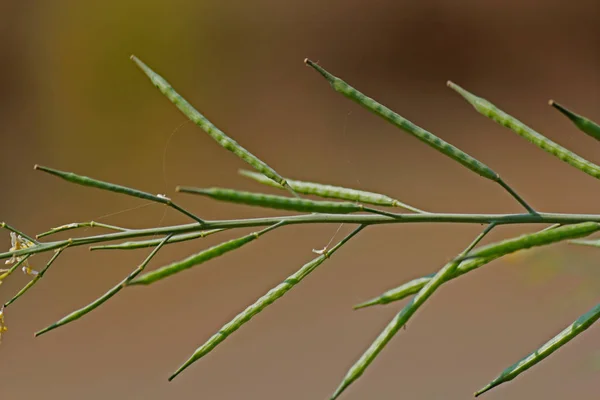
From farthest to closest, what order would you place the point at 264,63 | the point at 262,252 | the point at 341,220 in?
the point at 262,252
the point at 264,63
the point at 341,220

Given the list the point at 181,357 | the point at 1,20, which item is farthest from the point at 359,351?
the point at 1,20

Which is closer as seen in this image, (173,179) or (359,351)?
(359,351)

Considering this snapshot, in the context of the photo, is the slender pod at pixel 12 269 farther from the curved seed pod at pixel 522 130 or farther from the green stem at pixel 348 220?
the curved seed pod at pixel 522 130

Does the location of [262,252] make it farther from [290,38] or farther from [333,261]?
[290,38]

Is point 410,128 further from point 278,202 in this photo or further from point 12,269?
point 12,269

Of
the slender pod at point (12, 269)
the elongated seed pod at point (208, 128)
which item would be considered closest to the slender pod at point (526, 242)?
the elongated seed pod at point (208, 128)

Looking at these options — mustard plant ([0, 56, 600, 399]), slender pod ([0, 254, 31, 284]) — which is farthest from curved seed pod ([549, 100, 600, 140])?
slender pod ([0, 254, 31, 284])

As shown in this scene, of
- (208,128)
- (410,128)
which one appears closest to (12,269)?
(208,128)
